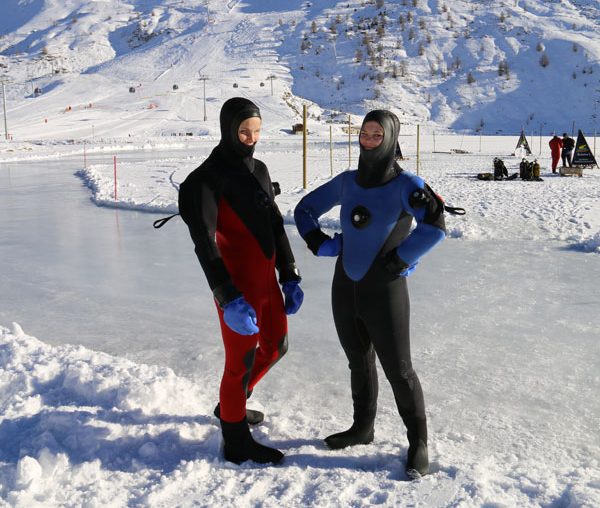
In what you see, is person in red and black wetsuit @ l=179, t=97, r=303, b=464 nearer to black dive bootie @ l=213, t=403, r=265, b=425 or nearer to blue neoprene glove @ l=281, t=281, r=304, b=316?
blue neoprene glove @ l=281, t=281, r=304, b=316

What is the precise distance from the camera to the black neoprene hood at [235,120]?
2.44 meters

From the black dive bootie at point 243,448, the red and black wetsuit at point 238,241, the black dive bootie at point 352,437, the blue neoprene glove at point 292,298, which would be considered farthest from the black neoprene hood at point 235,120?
the black dive bootie at point 352,437

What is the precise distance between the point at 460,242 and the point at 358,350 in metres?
4.99

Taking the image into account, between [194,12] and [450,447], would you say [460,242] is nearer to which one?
[450,447]

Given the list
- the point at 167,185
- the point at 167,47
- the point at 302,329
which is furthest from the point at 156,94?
the point at 302,329

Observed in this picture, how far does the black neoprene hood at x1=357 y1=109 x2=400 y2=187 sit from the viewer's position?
2367mm

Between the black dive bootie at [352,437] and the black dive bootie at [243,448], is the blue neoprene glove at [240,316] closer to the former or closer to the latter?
the black dive bootie at [243,448]

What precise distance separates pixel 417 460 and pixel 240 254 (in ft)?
3.51

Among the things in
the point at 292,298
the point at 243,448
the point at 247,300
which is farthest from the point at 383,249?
the point at 243,448

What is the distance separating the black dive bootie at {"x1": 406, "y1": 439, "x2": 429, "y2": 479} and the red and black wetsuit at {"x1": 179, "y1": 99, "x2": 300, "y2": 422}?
2.27 feet

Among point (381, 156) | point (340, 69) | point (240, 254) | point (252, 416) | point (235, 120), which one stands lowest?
point (252, 416)

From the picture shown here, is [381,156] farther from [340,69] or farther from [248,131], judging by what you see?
[340,69]

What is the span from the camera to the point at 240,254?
2.51 metres

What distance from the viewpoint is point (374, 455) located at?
103 inches
